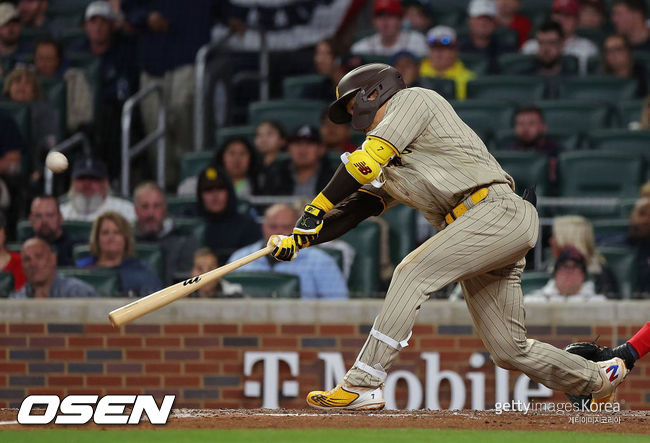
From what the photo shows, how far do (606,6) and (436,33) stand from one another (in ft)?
8.03

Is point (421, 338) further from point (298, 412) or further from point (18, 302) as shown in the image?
point (18, 302)

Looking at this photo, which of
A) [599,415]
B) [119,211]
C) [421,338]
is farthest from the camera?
[119,211]

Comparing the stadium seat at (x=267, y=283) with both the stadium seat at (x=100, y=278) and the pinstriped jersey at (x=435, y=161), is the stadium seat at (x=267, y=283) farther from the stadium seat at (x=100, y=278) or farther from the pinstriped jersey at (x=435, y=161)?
the pinstriped jersey at (x=435, y=161)

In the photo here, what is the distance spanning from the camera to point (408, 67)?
32.6 ft

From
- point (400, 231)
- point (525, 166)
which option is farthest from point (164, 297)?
point (525, 166)

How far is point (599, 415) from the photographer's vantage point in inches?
232

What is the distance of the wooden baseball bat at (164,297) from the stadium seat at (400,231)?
8.88 feet

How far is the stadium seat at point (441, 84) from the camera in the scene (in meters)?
10.1

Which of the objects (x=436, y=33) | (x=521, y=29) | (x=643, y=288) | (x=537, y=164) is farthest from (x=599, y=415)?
(x=521, y=29)

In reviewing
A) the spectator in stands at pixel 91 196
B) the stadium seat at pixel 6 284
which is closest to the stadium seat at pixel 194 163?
the spectator in stands at pixel 91 196

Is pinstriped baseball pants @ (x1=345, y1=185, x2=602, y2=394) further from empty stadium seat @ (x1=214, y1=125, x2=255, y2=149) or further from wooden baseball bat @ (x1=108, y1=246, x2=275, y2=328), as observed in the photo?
empty stadium seat @ (x1=214, y1=125, x2=255, y2=149)

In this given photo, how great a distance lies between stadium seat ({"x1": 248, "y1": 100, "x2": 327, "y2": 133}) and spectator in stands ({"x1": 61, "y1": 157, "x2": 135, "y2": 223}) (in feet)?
5.23

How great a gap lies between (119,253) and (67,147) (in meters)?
2.32

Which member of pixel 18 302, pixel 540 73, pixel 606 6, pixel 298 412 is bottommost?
pixel 298 412
